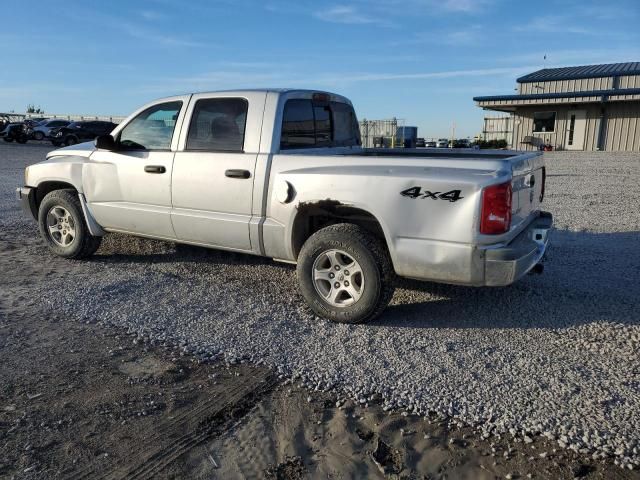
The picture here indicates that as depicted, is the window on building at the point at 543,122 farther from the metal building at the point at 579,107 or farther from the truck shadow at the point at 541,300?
the truck shadow at the point at 541,300

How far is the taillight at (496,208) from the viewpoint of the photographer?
3650 millimetres

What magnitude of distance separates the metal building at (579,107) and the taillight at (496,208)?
2573 cm

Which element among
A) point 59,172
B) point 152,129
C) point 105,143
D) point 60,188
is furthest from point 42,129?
point 152,129

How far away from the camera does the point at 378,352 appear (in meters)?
3.83

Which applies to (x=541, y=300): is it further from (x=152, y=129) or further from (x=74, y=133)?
(x=74, y=133)

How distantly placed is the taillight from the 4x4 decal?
0.19 metres

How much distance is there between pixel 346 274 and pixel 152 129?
2.79 m

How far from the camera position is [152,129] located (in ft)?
18.5

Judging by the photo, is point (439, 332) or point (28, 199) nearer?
point (439, 332)

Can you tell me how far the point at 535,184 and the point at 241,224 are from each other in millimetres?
2673

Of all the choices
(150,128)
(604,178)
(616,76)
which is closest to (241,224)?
(150,128)

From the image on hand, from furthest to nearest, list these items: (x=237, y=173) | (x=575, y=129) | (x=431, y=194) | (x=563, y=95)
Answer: (x=575, y=129), (x=563, y=95), (x=237, y=173), (x=431, y=194)

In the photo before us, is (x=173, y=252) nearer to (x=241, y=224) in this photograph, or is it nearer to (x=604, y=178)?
(x=241, y=224)

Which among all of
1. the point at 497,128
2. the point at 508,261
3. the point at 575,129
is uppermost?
the point at 497,128
